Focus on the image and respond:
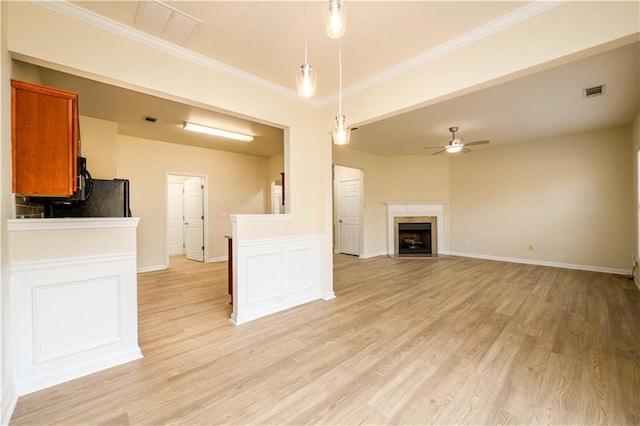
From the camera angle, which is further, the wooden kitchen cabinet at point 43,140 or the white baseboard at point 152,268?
the white baseboard at point 152,268

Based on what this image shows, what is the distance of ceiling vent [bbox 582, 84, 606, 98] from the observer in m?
3.36

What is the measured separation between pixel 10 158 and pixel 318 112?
3076 millimetres

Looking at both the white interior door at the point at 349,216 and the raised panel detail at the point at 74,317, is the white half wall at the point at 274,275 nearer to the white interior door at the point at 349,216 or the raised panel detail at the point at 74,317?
the raised panel detail at the point at 74,317

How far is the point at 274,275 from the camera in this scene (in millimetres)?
3305

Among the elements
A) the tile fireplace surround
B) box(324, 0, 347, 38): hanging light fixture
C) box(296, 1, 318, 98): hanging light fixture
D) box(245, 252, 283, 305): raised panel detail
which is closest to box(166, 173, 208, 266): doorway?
box(245, 252, 283, 305): raised panel detail

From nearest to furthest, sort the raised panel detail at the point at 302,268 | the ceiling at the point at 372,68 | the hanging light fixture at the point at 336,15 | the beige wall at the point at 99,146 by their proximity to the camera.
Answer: the hanging light fixture at the point at 336,15 < the ceiling at the point at 372,68 < the raised panel detail at the point at 302,268 < the beige wall at the point at 99,146

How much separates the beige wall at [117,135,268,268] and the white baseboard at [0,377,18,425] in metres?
4.09

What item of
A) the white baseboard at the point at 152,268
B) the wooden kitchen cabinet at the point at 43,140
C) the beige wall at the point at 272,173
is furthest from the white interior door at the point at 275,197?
the wooden kitchen cabinet at the point at 43,140

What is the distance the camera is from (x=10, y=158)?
1784 millimetres

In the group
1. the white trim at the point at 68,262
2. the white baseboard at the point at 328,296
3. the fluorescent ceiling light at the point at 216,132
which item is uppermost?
the fluorescent ceiling light at the point at 216,132

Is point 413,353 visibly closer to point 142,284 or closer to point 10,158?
point 10,158

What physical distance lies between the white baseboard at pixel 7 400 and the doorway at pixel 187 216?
14.2 feet

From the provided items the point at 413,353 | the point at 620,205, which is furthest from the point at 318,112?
the point at 620,205

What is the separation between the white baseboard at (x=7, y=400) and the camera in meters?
1.58
